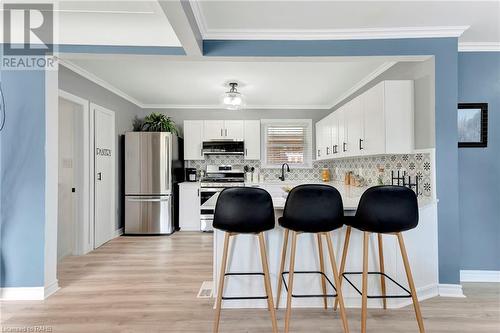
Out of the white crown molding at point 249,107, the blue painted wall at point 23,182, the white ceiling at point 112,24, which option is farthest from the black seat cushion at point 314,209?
the white crown molding at point 249,107

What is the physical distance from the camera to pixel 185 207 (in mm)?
5074

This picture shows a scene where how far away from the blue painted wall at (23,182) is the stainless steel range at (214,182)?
2.59 meters

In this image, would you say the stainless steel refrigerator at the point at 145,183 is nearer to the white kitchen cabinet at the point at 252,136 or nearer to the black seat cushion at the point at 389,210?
the white kitchen cabinet at the point at 252,136

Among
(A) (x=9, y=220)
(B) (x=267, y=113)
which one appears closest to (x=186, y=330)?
(A) (x=9, y=220)

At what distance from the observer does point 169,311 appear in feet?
7.50

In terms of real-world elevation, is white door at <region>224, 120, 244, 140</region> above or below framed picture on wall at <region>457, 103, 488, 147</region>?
above

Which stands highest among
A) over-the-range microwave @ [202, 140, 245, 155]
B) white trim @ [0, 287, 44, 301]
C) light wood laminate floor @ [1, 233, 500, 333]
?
over-the-range microwave @ [202, 140, 245, 155]

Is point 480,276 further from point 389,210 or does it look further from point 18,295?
point 18,295

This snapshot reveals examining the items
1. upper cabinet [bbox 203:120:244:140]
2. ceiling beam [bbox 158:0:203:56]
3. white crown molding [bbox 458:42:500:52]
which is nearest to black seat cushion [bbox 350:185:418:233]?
ceiling beam [bbox 158:0:203:56]

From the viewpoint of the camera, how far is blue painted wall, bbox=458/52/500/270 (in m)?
2.84

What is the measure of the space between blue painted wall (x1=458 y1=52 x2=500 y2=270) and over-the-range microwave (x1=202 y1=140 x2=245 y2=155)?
3.35 m

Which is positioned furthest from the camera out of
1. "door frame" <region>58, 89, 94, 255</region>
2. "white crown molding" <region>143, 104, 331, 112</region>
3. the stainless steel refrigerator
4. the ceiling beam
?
"white crown molding" <region>143, 104, 331, 112</region>

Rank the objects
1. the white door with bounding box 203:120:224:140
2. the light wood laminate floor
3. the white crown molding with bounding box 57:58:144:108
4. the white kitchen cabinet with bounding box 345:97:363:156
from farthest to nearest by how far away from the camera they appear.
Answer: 1. the white door with bounding box 203:120:224:140
2. the white crown molding with bounding box 57:58:144:108
3. the white kitchen cabinet with bounding box 345:97:363:156
4. the light wood laminate floor

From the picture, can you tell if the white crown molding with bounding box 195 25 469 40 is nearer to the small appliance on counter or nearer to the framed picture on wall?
the framed picture on wall
